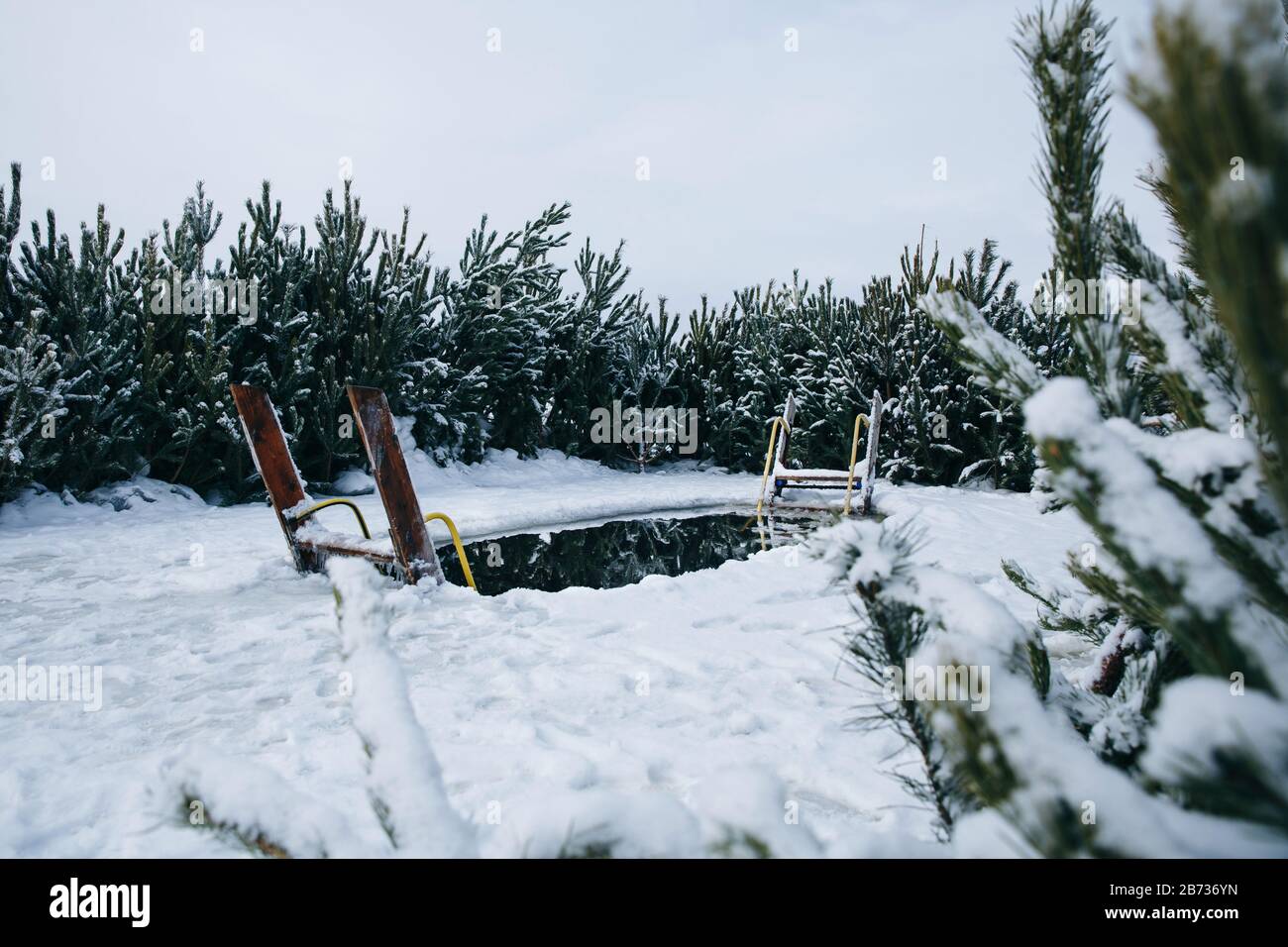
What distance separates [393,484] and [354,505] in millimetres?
503

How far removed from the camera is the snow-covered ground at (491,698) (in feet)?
5.29

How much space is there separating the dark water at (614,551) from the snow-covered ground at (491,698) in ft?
2.44

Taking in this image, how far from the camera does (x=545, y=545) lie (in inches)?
Result: 232

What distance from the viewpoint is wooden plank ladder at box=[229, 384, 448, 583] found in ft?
12.5

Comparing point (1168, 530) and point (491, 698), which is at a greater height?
point (1168, 530)

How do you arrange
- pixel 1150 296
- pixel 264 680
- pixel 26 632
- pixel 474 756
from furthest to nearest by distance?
pixel 26 632 → pixel 264 680 → pixel 474 756 → pixel 1150 296

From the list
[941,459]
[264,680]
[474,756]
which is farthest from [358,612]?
[941,459]

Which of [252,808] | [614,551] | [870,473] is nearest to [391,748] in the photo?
[252,808]

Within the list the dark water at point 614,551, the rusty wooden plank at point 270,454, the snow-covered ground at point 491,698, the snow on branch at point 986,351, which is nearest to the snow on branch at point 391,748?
the snow-covered ground at point 491,698

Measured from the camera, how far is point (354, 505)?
415 cm

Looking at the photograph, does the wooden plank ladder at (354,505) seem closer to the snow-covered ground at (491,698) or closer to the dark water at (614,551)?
the snow-covered ground at (491,698)

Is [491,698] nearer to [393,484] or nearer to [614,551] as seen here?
[393,484]

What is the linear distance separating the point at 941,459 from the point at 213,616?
25.9ft
